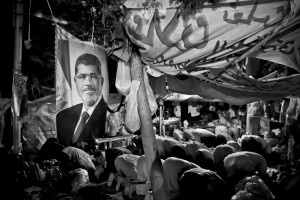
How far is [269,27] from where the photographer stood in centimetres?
368

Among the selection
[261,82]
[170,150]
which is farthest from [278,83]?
[170,150]

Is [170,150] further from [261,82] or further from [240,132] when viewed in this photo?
[240,132]

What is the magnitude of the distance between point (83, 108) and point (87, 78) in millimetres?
668

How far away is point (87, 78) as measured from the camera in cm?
582

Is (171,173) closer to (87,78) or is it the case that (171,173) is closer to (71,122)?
(71,122)

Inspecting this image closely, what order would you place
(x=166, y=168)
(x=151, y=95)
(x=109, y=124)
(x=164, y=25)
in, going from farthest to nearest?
(x=109, y=124)
(x=166, y=168)
(x=151, y=95)
(x=164, y=25)

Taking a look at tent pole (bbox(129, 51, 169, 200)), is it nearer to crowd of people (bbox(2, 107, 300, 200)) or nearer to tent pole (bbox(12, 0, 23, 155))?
crowd of people (bbox(2, 107, 300, 200))

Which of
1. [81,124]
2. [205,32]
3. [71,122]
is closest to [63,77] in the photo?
[71,122]

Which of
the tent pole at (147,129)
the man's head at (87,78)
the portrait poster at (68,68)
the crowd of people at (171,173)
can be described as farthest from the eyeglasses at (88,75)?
the crowd of people at (171,173)

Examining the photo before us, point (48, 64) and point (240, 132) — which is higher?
point (48, 64)

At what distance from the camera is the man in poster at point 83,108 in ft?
19.0

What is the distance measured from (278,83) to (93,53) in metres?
4.06

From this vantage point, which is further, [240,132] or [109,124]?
[240,132]

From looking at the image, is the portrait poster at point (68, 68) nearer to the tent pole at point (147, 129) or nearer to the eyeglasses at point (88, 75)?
the eyeglasses at point (88, 75)
